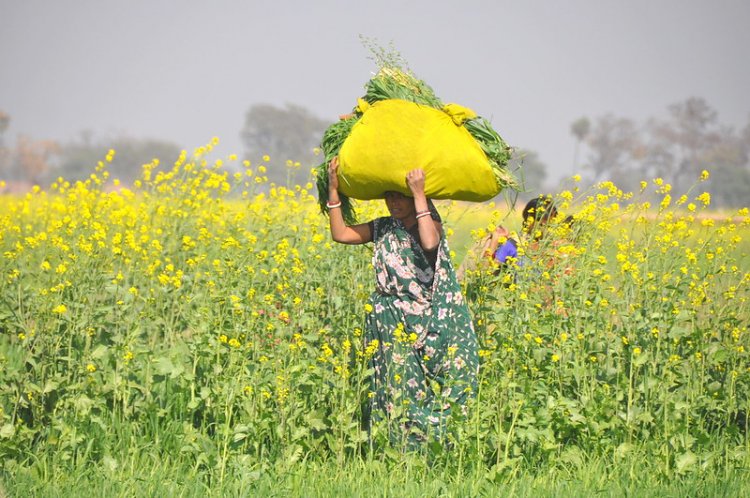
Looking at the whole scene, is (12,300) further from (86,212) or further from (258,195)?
(258,195)

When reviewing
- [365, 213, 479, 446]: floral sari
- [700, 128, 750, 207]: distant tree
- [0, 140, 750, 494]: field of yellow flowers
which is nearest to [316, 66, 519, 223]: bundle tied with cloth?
[365, 213, 479, 446]: floral sari

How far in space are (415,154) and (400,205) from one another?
0.31 meters

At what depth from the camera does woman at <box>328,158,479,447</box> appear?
191 inches

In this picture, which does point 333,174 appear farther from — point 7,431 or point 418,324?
point 7,431

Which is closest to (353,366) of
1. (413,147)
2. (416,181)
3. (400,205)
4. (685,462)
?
(400,205)

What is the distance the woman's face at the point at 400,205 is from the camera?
4946mm

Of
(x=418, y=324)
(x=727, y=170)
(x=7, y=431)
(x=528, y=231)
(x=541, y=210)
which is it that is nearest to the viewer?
(x=7, y=431)

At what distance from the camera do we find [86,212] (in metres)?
7.02

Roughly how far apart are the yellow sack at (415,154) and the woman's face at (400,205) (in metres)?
0.06

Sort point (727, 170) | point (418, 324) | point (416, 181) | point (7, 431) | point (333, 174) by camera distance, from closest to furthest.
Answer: point (7, 431) → point (416, 181) → point (418, 324) → point (333, 174) → point (727, 170)

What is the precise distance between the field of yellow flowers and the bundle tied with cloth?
2.18ft

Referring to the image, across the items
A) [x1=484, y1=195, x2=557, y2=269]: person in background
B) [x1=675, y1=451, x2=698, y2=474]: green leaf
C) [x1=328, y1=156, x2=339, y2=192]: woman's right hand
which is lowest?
[x1=675, y1=451, x2=698, y2=474]: green leaf

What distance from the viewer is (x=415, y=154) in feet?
15.6

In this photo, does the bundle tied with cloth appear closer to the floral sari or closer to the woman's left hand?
the woman's left hand
